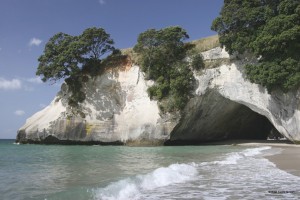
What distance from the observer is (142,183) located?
919 cm

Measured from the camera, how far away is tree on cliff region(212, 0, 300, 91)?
78.1 feet

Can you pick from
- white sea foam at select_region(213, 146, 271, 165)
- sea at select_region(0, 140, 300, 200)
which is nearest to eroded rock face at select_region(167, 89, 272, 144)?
white sea foam at select_region(213, 146, 271, 165)

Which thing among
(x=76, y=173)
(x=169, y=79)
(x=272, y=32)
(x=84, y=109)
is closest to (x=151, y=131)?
(x=169, y=79)

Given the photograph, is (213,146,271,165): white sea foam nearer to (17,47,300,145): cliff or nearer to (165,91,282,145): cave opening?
(17,47,300,145): cliff

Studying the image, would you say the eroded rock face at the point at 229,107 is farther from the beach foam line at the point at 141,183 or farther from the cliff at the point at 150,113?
the beach foam line at the point at 141,183

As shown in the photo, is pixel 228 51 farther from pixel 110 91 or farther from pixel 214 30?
pixel 110 91

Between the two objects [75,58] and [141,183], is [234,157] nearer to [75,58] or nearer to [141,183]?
[141,183]

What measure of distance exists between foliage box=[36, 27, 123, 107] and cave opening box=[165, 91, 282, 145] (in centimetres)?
1017

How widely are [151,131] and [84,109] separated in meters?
7.88

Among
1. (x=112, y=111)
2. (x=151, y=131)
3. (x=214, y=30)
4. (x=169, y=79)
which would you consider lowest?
(x=151, y=131)

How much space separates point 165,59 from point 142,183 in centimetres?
2380

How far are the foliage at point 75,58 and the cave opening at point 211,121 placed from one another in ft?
33.4

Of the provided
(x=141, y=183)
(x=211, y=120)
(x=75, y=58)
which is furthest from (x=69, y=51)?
(x=141, y=183)

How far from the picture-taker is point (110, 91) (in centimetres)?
3572
